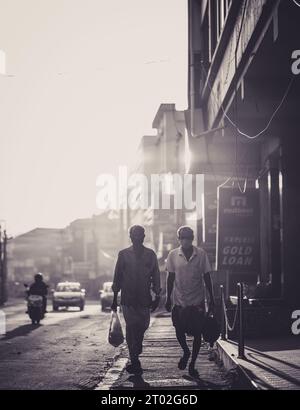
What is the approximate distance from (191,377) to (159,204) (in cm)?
7340

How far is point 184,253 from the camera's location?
10227 millimetres

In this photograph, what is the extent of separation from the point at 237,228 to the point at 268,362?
588cm

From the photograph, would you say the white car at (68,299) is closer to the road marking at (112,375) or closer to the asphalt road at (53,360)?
the asphalt road at (53,360)

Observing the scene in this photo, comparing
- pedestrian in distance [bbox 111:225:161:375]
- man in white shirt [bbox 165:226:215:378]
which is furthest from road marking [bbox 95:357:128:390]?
man in white shirt [bbox 165:226:215:378]

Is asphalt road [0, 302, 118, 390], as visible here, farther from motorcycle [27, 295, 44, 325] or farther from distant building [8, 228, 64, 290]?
distant building [8, 228, 64, 290]

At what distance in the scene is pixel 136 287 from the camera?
33.4 feet

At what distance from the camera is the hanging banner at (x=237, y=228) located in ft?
50.3

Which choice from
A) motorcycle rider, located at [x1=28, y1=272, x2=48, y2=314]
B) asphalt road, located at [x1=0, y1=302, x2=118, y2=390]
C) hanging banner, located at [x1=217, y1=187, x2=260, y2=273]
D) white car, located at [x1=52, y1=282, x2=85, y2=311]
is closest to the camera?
asphalt road, located at [x1=0, y1=302, x2=118, y2=390]

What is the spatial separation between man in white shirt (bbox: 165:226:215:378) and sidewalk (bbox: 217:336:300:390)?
24.2 inches

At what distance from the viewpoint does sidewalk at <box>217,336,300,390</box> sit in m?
7.70

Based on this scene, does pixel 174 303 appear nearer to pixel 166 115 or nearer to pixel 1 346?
pixel 1 346

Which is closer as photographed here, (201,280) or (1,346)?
(201,280)

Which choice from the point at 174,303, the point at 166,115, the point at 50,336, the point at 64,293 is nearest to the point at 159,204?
the point at 166,115

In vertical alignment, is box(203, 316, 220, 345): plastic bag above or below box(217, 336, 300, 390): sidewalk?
above
